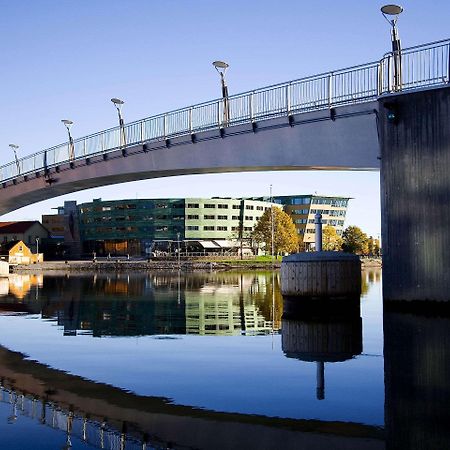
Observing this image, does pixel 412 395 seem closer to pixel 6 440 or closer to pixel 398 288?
pixel 6 440

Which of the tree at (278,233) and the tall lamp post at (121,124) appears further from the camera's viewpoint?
the tree at (278,233)

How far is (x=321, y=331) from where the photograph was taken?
17344mm

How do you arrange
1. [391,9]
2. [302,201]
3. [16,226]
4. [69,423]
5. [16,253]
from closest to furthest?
[69,423] → [391,9] → [16,253] → [16,226] → [302,201]

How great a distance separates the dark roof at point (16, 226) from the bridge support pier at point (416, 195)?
427 ft

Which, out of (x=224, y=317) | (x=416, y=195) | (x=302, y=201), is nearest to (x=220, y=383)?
(x=416, y=195)

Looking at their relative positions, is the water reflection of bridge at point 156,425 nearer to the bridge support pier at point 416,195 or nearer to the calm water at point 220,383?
the calm water at point 220,383

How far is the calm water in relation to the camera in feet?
25.9

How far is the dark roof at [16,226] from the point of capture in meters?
143

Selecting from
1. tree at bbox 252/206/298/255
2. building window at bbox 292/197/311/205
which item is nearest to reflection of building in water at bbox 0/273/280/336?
tree at bbox 252/206/298/255

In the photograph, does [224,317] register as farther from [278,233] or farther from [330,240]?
[330,240]

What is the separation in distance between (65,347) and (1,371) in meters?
3.25

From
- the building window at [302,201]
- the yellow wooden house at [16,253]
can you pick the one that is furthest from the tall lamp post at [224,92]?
the building window at [302,201]

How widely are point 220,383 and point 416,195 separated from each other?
11.3 metres

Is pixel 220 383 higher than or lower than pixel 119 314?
lower
